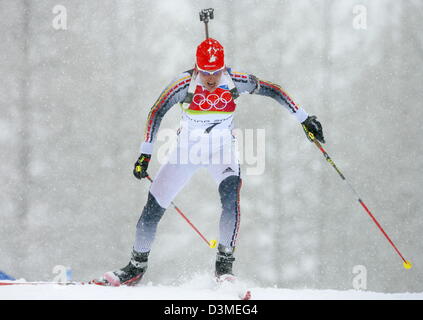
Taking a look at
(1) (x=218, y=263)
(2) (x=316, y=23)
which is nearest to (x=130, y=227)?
(2) (x=316, y=23)

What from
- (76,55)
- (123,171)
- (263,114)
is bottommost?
(123,171)

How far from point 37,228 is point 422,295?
7.81 metres

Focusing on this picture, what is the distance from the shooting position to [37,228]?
31.1 ft

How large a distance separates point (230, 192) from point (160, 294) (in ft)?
2.75

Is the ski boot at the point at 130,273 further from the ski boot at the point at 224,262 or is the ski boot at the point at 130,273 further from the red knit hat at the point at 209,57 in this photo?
the red knit hat at the point at 209,57

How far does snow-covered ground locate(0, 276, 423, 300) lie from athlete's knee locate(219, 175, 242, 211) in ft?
1.81

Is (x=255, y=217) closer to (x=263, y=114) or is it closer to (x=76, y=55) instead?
(x=263, y=114)

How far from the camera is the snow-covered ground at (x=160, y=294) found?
294cm

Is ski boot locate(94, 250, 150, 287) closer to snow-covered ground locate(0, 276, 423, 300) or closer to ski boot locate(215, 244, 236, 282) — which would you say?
snow-covered ground locate(0, 276, 423, 300)

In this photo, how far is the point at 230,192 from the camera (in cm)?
348

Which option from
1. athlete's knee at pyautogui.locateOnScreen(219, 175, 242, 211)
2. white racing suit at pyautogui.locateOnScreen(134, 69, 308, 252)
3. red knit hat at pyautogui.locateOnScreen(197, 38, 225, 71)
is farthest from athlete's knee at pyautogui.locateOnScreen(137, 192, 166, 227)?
red knit hat at pyautogui.locateOnScreen(197, 38, 225, 71)

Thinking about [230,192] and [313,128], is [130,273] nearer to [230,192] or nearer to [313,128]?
[230,192]

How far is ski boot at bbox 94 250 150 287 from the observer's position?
11.5 feet

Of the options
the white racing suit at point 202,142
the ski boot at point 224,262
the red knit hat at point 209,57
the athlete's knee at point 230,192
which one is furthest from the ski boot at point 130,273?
Answer: the red knit hat at point 209,57
